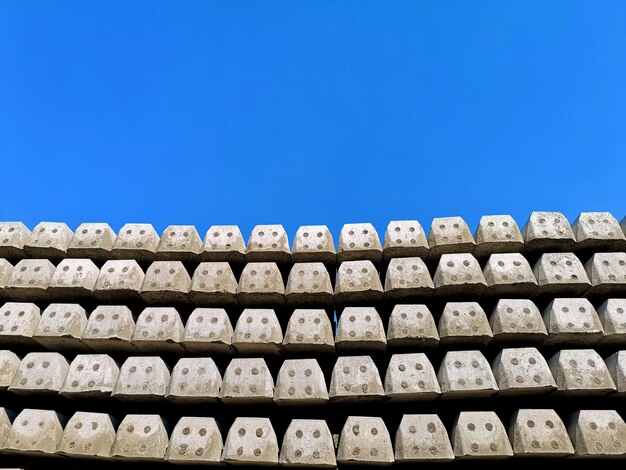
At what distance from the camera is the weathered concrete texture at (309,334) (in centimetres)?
366

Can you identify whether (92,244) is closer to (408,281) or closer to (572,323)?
(408,281)

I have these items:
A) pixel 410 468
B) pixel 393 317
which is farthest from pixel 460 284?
pixel 410 468

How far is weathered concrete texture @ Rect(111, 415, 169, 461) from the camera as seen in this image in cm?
333

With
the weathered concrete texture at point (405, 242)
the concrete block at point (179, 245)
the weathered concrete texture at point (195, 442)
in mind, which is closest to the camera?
the weathered concrete texture at point (195, 442)

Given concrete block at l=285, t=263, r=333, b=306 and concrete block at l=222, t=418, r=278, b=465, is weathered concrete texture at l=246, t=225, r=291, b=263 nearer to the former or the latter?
Result: concrete block at l=285, t=263, r=333, b=306

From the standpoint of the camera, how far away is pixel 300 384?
350 cm

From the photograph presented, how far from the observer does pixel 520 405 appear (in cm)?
360

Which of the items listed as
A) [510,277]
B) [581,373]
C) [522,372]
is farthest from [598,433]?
[510,277]

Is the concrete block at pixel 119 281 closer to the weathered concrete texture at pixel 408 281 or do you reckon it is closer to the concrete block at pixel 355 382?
the concrete block at pixel 355 382

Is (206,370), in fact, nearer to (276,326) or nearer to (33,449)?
(276,326)

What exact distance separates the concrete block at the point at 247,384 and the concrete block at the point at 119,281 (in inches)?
43.3

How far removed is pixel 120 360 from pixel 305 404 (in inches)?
62.5

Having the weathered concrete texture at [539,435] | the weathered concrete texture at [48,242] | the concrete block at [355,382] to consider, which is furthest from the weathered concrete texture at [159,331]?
the weathered concrete texture at [539,435]

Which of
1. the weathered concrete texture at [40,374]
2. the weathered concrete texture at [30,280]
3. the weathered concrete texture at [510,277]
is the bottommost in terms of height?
the weathered concrete texture at [40,374]
